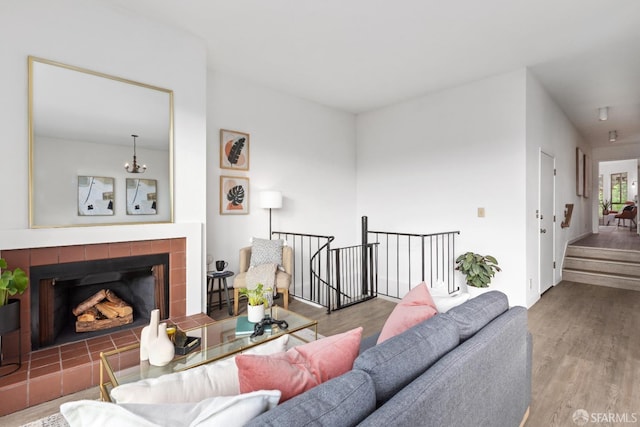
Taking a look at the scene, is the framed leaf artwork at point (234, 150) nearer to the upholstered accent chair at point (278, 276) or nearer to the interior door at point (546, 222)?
the upholstered accent chair at point (278, 276)

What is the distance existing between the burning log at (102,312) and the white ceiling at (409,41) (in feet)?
8.13

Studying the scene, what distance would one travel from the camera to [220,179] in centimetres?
384

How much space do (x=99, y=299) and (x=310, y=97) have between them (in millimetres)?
3672

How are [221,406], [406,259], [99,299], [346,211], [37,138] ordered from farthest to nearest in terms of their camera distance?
[346,211]
[406,259]
[99,299]
[37,138]
[221,406]

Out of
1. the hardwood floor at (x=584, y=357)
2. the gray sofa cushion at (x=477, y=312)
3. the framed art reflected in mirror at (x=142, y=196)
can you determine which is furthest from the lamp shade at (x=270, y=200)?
the hardwood floor at (x=584, y=357)

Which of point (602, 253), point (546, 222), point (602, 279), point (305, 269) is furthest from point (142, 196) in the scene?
point (602, 253)

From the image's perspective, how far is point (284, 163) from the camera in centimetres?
453

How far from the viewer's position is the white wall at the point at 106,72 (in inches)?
86.2

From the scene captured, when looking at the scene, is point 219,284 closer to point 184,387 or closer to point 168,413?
→ point 184,387

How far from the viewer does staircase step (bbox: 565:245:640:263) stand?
16.1 feet

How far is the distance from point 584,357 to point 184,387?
10.1 feet

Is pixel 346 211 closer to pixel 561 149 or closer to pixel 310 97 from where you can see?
pixel 310 97

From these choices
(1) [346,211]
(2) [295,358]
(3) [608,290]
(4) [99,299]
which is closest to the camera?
(2) [295,358]

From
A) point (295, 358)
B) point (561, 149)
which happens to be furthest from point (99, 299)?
point (561, 149)
